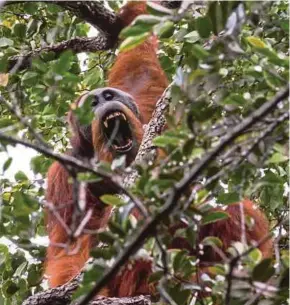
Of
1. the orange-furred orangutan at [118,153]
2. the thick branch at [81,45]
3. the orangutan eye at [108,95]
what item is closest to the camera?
the orange-furred orangutan at [118,153]

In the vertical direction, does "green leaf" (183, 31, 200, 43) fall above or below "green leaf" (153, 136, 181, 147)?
above

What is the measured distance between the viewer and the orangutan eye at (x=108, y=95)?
14.8 feet

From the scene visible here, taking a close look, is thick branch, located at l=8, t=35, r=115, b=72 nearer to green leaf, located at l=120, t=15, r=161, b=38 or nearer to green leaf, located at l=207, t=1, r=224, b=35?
green leaf, located at l=207, t=1, r=224, b=35

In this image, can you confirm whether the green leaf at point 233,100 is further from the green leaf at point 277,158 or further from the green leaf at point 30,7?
the green leaf at point 30,7

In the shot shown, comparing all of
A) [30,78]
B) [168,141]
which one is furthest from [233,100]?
[30,78]

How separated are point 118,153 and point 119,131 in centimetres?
15

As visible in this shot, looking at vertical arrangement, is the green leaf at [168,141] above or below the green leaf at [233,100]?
below

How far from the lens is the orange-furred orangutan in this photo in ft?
12.5

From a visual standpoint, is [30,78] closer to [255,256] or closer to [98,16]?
[98,16]

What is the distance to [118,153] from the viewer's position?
413 cm

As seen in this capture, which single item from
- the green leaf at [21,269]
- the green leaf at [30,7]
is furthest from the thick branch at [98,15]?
the green leaf at [21,269]

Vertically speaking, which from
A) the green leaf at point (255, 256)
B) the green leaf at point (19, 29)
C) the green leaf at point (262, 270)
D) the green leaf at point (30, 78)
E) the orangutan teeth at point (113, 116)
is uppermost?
the green leaf at point (19, 29)

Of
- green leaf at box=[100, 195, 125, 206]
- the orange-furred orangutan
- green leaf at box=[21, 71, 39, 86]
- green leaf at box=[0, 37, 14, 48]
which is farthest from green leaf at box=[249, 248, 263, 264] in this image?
green leaf at box=[0, 37, 14, 48]

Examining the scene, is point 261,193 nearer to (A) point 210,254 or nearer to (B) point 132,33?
(A) point 210,254
